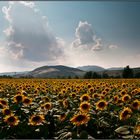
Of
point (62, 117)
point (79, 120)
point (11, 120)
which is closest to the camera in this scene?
point (79, 120)

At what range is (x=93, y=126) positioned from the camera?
6230 millimetres

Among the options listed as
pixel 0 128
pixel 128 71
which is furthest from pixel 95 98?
pixel 128 71

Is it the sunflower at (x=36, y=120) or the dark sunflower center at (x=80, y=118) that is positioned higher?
the dark sunflower center at (x=80, y=118)

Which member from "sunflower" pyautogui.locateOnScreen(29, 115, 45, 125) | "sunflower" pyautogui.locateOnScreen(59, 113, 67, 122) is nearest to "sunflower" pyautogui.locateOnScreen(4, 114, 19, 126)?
"sunflower" pyautogui.locateOnScreen(29, 115, 45, 125)

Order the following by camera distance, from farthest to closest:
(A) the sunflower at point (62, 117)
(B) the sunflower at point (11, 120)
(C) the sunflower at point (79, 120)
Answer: (A) the sunflower at point (62, 117) → (B) the sunflower at point (11, 120) → (C) the sunflower at point (79, 120)

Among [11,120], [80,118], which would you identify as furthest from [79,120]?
[11,120]

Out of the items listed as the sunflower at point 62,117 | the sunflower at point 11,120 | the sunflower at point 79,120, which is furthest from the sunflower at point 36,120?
the sunflower at point 79,120

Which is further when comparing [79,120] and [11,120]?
[11,120]

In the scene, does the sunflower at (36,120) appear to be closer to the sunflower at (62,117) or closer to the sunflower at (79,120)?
the sunflower at (62,117)

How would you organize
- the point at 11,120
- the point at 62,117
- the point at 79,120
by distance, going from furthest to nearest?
the point at 62,117, the point at 11,120, the point at 79,120

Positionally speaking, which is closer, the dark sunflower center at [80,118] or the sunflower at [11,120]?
the dark sunflower center at [80,118]

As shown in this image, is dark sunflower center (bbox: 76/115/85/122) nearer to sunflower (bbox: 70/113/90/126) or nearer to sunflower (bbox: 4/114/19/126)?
→ sunflower (bbox: 70/113/90/126)

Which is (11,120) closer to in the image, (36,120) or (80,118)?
(36,120)

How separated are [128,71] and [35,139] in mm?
78017
